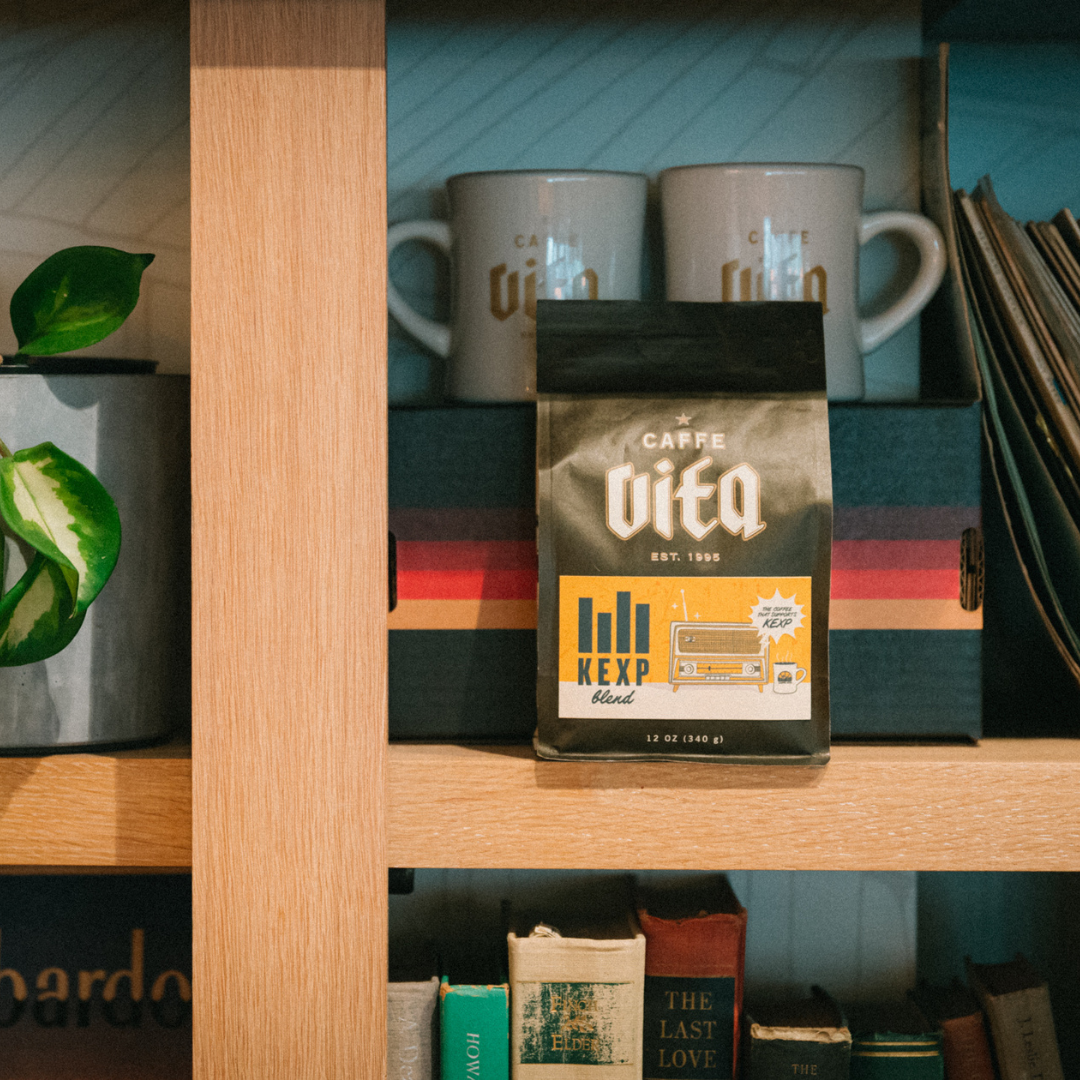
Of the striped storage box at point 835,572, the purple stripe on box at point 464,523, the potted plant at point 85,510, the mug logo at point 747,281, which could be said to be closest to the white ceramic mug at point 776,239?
the mug logo at point 747,281

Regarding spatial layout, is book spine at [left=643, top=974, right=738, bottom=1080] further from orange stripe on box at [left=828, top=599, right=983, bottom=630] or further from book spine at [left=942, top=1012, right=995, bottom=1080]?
orange stripe on box at [left=828, top=599, right=983, bottom=630]

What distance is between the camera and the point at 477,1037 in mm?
629

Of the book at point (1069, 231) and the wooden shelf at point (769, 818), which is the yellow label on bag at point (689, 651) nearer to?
the wooden shelf at point (769, 818)

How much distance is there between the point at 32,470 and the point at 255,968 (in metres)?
0.32

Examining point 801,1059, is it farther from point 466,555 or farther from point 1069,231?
point 1069,231

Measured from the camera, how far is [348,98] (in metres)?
0.56

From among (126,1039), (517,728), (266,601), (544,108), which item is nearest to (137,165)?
(544,108)

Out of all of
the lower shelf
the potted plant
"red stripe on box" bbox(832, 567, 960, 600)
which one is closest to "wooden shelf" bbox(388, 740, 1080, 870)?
the lower shelf

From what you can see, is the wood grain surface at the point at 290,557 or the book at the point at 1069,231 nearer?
the wood grain surface at the point at 290,557

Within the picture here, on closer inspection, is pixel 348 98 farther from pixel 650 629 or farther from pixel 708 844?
pixel 708 844

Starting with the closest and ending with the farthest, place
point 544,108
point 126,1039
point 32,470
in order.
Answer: point 32,470 < point 126,1039 < point 544,108

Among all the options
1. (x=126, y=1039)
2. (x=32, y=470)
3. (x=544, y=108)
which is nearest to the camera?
(x=32, y=470)

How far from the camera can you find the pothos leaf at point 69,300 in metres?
0.59

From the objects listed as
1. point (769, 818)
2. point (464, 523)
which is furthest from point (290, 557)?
point (769, 818)
